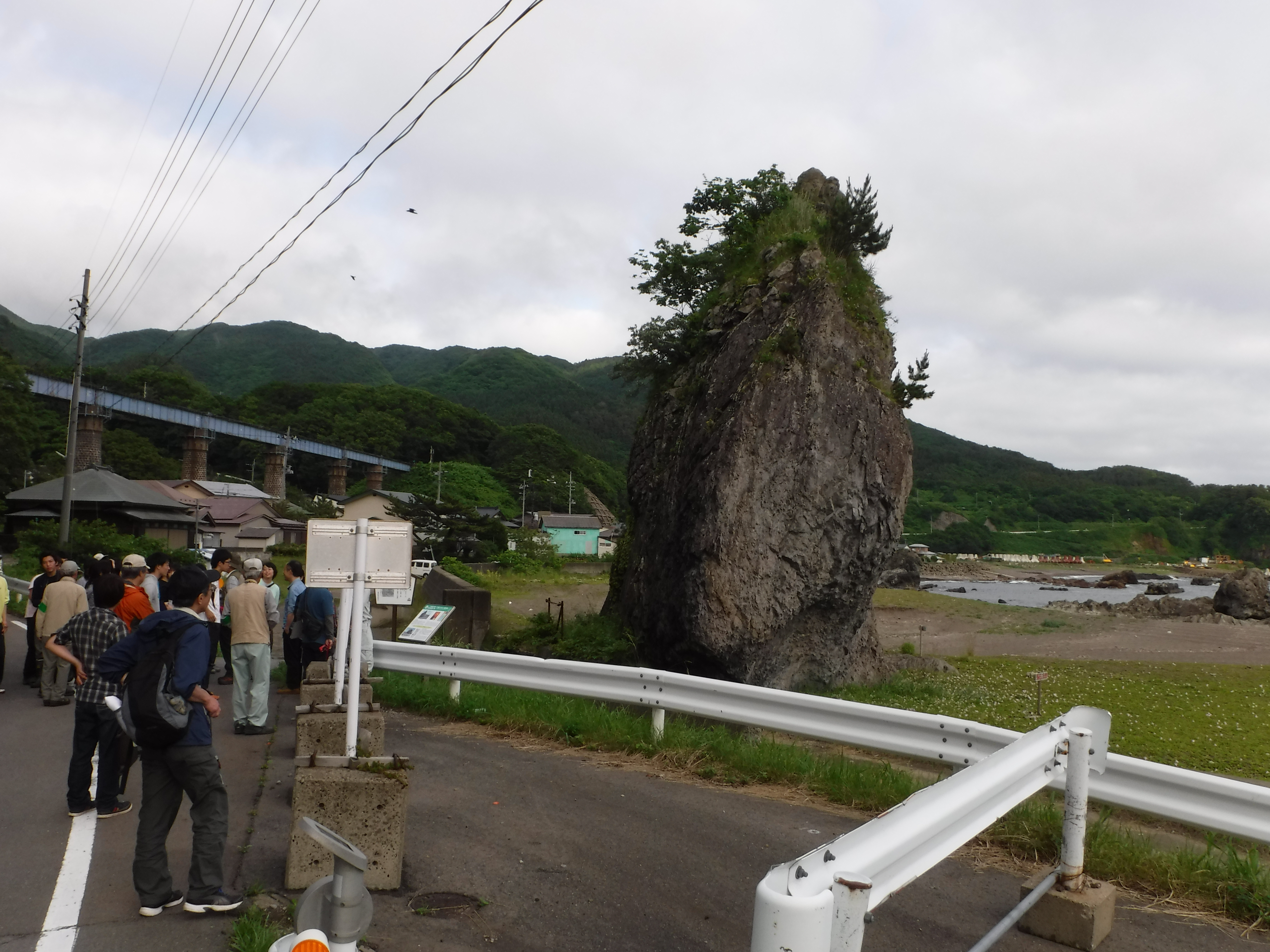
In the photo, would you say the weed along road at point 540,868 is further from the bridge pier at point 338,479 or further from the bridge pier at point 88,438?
the bridge pier at point 338,479

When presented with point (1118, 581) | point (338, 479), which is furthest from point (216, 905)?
point (338, 479)

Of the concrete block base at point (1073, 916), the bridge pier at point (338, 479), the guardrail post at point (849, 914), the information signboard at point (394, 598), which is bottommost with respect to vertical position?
the concrete block base at point (1073, 916)

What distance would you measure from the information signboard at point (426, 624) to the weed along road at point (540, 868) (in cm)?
386

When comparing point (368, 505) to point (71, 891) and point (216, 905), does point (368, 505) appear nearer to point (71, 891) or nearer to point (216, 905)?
point (71, 891)

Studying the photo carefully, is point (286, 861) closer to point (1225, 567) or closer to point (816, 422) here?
point (816, 422)

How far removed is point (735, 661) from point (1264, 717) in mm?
8687

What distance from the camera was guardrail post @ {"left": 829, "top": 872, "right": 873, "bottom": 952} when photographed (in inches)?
93.0

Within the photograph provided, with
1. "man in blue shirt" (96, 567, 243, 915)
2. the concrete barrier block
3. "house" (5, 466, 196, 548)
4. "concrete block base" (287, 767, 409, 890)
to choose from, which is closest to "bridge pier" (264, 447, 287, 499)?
"house" (5, 466, 196, 548)

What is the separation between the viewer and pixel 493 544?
52438 millimetres

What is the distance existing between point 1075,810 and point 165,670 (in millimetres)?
4924

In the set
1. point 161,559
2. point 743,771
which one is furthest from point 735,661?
point 161,559

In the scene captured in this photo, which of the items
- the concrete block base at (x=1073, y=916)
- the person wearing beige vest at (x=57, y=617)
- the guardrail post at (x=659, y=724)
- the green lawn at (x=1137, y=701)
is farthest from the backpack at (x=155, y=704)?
the green lawn at (x=1137, y=701)

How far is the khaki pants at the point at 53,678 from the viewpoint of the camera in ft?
40.1

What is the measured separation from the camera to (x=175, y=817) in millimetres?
5523
